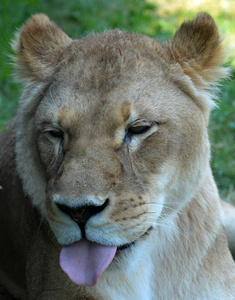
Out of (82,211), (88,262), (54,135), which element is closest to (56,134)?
(54,135)

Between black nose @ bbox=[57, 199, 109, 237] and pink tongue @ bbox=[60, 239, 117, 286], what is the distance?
0.34 ft

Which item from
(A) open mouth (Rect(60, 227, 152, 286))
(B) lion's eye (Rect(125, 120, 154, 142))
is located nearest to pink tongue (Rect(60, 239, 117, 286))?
(A) open mouth (Rect(60, 227, 152, 286))

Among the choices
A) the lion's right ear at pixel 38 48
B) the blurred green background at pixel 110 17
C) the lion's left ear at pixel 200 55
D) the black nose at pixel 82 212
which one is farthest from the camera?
the blurred green background at pixel 110 17

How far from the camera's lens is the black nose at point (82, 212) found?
2182 millimetres

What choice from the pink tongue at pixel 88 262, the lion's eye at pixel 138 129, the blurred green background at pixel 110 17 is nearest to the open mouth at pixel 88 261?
the pink tongue at pixel 88 262

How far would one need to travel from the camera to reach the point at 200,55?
273 centimetres

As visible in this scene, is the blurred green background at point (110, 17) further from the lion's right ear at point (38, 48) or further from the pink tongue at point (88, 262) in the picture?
the pink tongue at point (88, 262)

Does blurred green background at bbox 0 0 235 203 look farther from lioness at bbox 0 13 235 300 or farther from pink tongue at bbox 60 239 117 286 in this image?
pink tongue at bbox 60 239 117 286

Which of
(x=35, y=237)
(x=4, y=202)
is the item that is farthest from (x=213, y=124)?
(x=35, y=237)

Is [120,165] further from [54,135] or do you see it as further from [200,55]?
[200,55]

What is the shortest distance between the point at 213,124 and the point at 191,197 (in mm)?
2751

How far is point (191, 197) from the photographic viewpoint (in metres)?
2.75

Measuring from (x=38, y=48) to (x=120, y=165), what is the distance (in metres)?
0.92

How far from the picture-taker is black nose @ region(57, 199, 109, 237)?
2.18 meters
